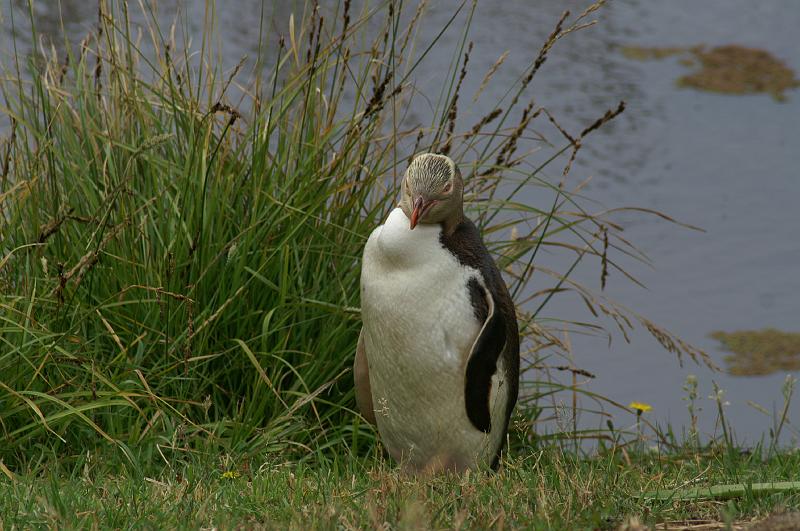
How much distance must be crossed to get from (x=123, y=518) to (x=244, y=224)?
7.12 feet

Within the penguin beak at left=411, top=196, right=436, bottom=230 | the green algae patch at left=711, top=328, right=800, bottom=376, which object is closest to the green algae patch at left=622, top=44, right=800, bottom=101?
the green algae patch at left=711, top=328, right=800, bottom=376

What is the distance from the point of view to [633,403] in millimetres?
5703

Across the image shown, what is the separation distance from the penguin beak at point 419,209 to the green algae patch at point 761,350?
678cm

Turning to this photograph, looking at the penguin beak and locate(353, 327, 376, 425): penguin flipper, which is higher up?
the penguin beak

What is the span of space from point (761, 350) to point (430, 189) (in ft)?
25.6

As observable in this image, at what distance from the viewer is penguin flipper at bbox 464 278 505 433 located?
4.38 meters

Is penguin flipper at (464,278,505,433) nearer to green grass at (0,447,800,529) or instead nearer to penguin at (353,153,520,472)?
penguin at (353,153,520,472)

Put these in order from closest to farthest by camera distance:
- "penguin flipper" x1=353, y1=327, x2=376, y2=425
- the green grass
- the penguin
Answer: the green grass → the penguin → "penguin flipper" x1=353, y1=327, x2=376, y2=425

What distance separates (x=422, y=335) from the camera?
174 inches

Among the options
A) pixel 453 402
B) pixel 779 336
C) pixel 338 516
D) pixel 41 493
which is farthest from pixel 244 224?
pixel 779 336

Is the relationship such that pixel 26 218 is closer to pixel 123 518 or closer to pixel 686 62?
pixel 123 518

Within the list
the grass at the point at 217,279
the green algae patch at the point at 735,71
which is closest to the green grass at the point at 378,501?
the grass at the point at 217,279

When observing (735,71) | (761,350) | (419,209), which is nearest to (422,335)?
(419,209)

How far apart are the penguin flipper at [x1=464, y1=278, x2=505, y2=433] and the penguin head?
0.32 m
